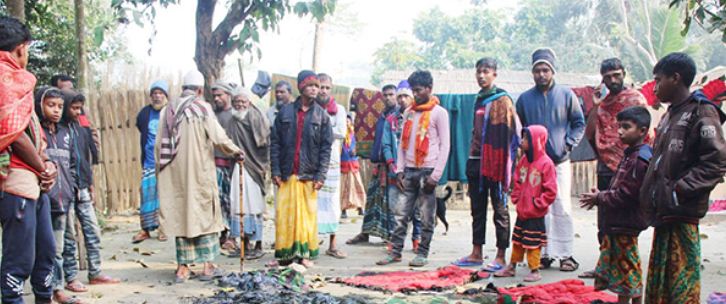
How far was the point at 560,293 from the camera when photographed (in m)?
5.54

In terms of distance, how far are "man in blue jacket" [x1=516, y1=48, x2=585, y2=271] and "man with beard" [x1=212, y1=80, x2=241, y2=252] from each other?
339 centimetres

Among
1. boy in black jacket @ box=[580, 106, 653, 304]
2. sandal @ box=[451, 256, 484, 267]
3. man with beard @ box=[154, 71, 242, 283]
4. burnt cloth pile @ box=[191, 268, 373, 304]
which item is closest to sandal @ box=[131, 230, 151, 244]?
man with beard @ box=[154, 71, 242, 283]

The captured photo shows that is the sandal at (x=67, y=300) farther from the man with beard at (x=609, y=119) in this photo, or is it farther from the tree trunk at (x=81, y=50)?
the man with beard at (x=609, y=119)

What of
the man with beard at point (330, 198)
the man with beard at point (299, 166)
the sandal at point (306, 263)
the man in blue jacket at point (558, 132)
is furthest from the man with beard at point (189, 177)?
the man in blue jacket at point (558, 132)

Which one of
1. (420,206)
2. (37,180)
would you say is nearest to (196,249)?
(37,180)

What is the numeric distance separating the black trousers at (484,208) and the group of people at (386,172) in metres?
0.01

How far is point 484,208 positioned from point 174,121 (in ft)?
10.5

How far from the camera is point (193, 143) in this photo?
6293mm

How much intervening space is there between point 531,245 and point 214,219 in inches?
117

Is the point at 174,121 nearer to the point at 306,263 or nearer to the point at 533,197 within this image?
the point at 306,263

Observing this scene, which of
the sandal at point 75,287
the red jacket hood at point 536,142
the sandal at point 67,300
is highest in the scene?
the red jacket hood at point 536,142

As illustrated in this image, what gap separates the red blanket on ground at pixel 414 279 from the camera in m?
5.95

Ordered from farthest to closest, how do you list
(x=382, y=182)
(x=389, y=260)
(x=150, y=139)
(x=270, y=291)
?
(x=150, y=139)
(x=382, y=182)
(x=389, y=260)
(x=270, y=291)

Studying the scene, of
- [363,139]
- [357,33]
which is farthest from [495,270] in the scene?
[357,33]
